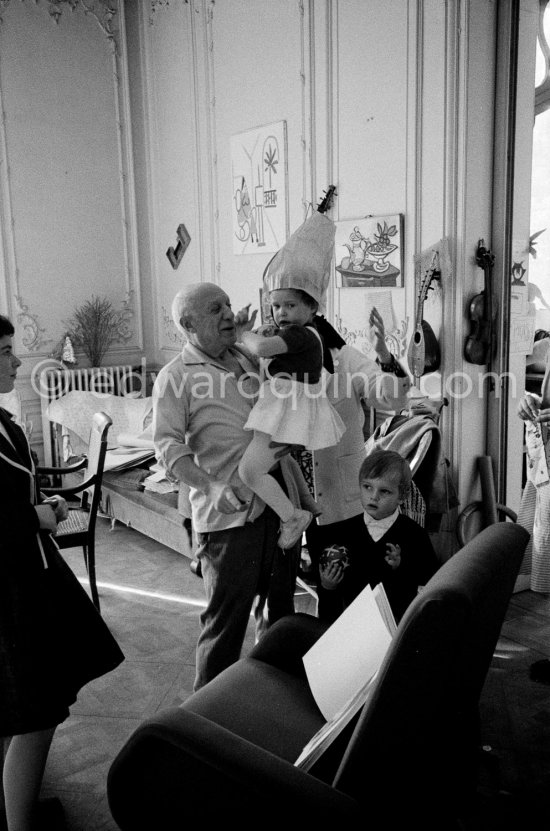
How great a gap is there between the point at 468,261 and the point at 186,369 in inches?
77.7

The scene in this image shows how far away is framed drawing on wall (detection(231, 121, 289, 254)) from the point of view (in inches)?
199

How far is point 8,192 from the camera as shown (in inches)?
246

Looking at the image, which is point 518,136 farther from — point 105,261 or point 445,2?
point 105,261

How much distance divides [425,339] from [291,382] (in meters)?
1.69

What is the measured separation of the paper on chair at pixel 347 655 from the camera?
5.78ft

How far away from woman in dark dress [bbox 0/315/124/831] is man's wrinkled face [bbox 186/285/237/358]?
1.91 ft

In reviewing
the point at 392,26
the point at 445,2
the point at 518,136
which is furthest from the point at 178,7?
the point at 518,136

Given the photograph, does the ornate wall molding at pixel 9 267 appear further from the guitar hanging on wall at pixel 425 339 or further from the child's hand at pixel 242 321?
the child's hand at pixel 242 321

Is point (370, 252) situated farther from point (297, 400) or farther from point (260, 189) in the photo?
point (297, 400)

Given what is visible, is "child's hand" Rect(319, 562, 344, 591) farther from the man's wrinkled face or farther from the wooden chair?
the wooden chair

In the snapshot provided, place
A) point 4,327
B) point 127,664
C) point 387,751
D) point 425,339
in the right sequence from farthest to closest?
point 425,339
point 127,664
point 4,327
point 387,751

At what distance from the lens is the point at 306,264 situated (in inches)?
97.7

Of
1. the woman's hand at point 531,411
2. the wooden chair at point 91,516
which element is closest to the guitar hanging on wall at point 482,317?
the woman's hand at point 531,411

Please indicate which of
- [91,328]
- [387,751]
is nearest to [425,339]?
[387,751]
